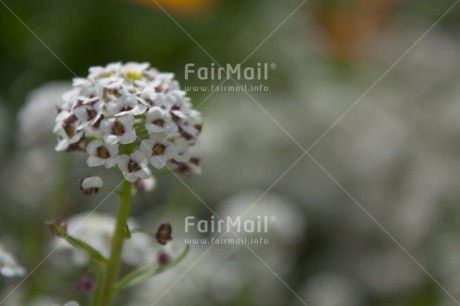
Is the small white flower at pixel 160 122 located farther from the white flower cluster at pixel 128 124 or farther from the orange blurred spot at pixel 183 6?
the orange blurred spot at pixel 183 6

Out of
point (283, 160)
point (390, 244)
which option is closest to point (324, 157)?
point (283, 160)

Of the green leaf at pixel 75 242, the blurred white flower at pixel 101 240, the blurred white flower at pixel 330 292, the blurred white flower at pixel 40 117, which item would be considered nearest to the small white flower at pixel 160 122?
the green leaf at pixel 75 242

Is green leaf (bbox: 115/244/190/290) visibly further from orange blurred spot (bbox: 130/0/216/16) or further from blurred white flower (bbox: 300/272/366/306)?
orange blurred spot (bbox: 130/0/216/16)

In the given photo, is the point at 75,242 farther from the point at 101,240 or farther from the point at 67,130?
the point at 101,240

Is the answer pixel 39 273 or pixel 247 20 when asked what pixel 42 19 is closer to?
pixel 247 20

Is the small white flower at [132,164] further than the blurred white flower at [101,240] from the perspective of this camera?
No

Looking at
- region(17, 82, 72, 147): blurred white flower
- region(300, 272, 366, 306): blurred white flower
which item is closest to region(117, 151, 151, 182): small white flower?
region(17, 82, 72, 147): blurred white flower

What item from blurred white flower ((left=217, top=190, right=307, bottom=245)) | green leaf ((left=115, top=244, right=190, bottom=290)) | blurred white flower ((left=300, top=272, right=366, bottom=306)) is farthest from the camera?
blurred white flower ((left=300, top=272, right=366, bottom=306))

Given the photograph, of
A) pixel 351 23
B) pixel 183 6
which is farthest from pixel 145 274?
pixel 351 23
